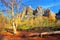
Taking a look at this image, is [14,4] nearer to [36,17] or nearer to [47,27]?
[36,17]

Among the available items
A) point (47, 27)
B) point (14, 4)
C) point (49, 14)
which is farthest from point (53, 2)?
point (14, 4)

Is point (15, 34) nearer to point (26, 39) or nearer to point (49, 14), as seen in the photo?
point (26, 39)

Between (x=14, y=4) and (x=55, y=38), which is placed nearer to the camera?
(x=55, y=38)

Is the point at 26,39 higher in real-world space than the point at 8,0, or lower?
lower

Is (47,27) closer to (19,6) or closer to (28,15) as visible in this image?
(28,15)

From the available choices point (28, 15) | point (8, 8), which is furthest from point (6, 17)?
point (28, 15)

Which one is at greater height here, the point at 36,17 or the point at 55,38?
the point at 36,17

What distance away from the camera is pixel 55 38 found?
11.3 feet

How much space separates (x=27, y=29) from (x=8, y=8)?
574mm

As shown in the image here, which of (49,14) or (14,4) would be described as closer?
(49,14)

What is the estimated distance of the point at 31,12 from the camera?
3.59 meters

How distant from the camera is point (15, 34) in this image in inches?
146

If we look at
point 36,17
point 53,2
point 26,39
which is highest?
point 53,2

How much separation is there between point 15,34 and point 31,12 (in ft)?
1.71
